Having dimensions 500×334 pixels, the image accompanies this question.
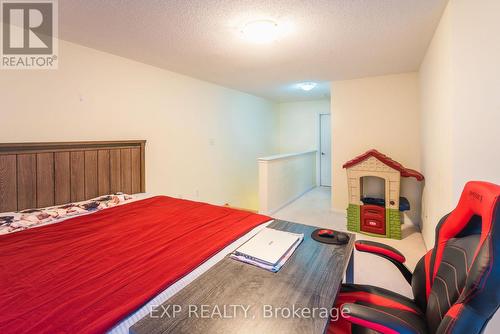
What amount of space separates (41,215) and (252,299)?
6.06ft

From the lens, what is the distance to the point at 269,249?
4.14 ft

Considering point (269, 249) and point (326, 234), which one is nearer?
point (269, 249)

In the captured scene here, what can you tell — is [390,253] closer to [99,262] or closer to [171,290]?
[171,290]

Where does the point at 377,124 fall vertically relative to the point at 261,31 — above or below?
below

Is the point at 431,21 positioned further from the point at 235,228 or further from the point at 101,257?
the point at 101,257

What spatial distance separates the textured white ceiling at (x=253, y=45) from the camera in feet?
5.98

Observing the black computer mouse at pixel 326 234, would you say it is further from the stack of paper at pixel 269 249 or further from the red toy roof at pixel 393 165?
the red toy roof at pixel 393 165

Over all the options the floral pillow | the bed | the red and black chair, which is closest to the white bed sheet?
the bed

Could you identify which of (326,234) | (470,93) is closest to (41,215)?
(326,234)

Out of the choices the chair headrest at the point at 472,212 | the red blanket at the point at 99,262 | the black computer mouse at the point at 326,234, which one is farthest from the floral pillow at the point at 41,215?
the chair headrest at the point at 472,212

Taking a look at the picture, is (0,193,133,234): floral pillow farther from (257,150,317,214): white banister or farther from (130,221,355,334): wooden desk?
(257,150,317,214): white banister

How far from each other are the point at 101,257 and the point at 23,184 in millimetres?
1458

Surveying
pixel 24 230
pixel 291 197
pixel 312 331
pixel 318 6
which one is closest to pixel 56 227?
pixel 24 230

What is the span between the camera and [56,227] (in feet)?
5.49
